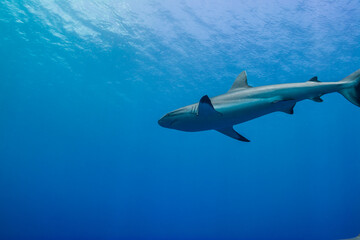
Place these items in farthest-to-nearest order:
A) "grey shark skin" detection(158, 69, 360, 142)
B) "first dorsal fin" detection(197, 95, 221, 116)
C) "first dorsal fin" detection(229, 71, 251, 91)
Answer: "first dorsal fin" detection(229, 71, 251, 91) → "grey shark skin" detection(158, 69, 360, 142) → "first dorsal fin" detection(197, 95, 221, 116)

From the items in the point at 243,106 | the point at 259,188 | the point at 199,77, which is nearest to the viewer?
the point at 243,106

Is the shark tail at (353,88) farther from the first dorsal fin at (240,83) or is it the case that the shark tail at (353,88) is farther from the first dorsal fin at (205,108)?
the first dorsal fin at (205,108)

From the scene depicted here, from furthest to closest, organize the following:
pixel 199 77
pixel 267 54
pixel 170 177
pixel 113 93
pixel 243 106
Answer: pixel 170 177, pixel 113 93, pixel 199 77, pixel 267 54, pixel 243 106

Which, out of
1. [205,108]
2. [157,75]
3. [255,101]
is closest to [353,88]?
[255,101]

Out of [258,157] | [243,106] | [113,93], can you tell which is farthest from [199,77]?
[258,157]

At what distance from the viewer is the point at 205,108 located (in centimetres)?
369

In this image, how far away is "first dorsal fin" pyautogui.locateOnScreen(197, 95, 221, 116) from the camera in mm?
3495

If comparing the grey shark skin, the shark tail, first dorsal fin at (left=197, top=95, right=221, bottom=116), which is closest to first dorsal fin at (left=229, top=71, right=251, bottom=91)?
→ the grey shark skin

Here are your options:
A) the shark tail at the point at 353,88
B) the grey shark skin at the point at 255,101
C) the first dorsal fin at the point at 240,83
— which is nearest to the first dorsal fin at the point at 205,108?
the grey shark skin at the point at 255,101

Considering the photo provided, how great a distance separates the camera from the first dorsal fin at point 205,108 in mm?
3495

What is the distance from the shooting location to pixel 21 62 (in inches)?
1007

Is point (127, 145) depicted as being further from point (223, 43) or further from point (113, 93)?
point (223, 43)

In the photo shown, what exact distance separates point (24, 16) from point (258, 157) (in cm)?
5591

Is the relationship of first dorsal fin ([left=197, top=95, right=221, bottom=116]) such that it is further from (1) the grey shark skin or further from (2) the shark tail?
(2) the shark tail
